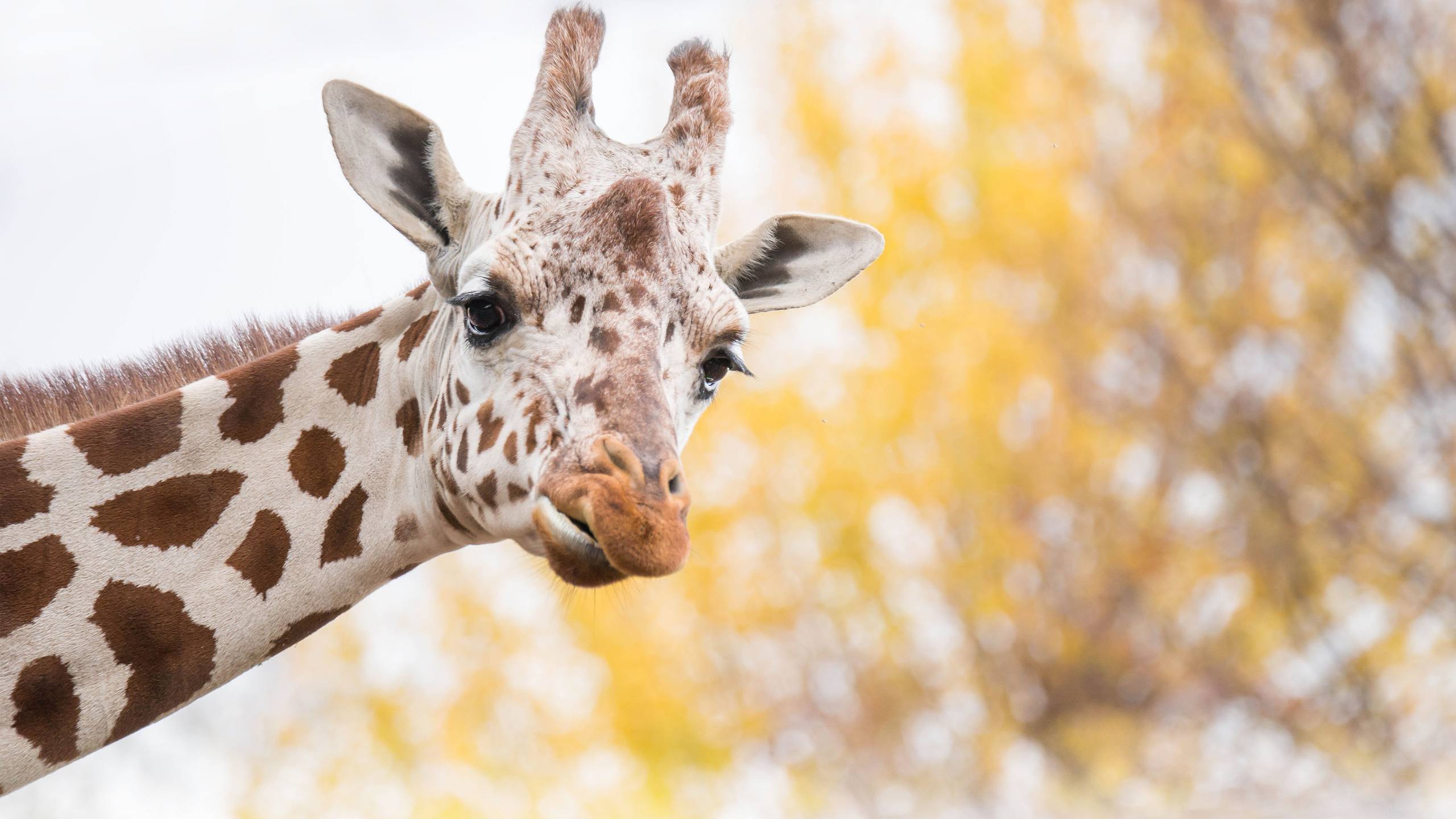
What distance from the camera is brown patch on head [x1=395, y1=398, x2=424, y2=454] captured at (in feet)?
8.40

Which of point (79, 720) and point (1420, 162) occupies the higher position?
point (1420, 162)

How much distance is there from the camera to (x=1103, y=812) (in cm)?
1327

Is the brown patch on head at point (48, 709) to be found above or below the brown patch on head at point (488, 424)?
below

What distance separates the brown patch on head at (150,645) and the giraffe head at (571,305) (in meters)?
0.53

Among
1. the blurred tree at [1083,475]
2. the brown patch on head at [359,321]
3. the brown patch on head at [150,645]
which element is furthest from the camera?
the blurred tree at [1083,475]

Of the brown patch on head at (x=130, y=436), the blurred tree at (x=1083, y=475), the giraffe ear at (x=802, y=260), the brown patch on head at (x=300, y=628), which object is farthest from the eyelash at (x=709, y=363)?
the blurred tree at (x=1083, y=475)

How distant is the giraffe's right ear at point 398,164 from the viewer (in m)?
2.46

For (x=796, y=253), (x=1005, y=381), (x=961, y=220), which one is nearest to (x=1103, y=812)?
(x=1005, y=381)

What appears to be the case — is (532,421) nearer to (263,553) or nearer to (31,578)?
(263,553)

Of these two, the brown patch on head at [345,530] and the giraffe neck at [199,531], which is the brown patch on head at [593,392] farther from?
the brown patch on head at [345,530]

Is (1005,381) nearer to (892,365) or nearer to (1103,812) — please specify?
(892,365)

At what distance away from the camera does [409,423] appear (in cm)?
257

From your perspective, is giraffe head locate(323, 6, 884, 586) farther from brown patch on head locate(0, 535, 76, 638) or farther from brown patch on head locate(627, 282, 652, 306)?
brown patch on head locate(0, 535, 76, 638)

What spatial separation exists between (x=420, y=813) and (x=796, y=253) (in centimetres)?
901
